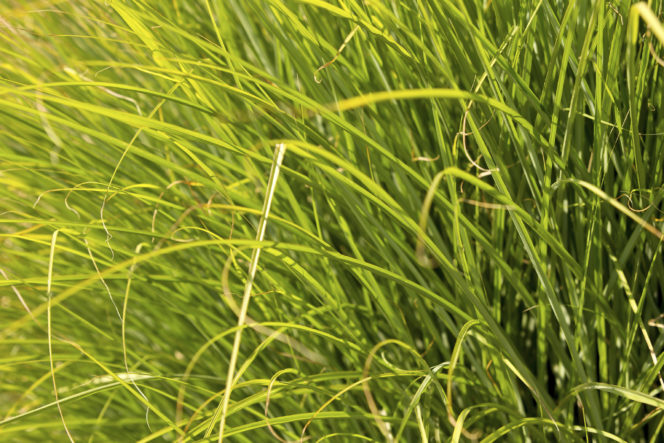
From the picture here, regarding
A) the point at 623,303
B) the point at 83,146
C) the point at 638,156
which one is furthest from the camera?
the point at 83,146

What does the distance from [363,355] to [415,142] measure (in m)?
0.20

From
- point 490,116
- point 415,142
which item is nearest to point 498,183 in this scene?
point 490,116

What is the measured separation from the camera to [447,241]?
0.59m

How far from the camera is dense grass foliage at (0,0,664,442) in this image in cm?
41

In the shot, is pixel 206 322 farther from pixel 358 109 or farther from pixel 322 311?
pixel 358 109

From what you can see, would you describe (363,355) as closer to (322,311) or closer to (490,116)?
(322,311)

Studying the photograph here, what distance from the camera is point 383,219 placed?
54 cm

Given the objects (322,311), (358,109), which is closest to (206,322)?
(322,311)

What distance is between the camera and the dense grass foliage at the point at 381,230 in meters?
0.41

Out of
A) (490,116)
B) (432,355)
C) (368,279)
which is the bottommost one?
(432,355)

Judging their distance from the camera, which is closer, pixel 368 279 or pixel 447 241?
pixel 368 279

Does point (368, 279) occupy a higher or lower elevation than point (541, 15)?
lower

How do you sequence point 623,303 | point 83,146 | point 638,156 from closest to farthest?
point 638,156 → point 623,303 → point 83,146

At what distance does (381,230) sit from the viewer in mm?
455
